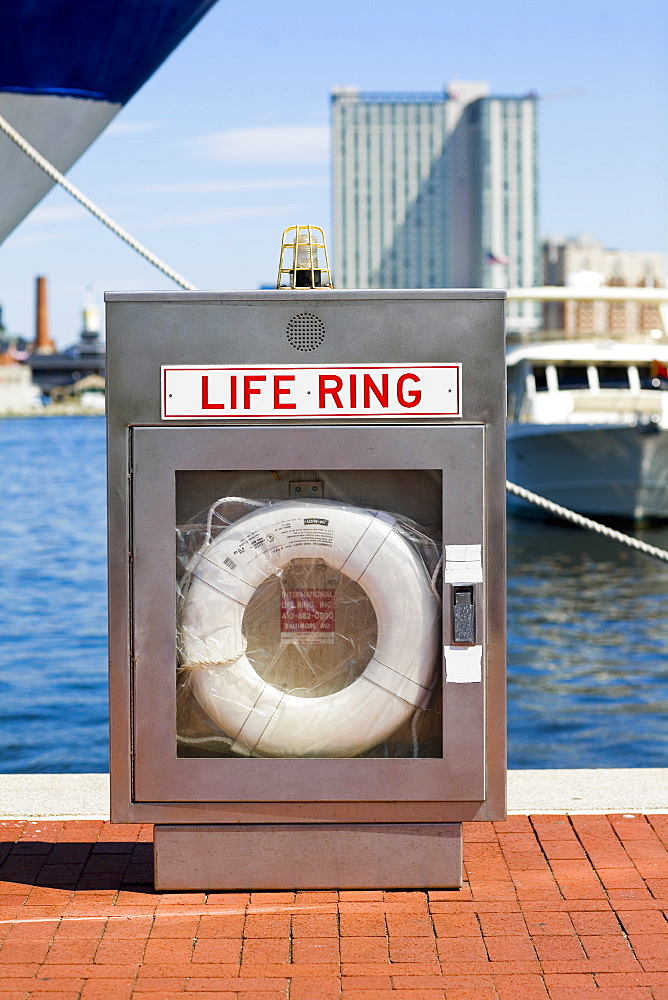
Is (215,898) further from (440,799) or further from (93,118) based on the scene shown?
(93,118)

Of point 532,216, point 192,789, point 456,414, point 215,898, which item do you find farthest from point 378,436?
point 532,216

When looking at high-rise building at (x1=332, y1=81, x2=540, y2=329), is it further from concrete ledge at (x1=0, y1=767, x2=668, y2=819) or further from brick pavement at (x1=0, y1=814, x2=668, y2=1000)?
brick pavement at (x1=0, y1=814, x2=668, y2=1000)

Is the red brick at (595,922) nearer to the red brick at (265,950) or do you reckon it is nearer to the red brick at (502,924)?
the red brick at (502,924)

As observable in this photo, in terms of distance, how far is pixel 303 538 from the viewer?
3217 millimetres

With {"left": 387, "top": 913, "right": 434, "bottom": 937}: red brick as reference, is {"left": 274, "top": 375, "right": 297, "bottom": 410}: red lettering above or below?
above

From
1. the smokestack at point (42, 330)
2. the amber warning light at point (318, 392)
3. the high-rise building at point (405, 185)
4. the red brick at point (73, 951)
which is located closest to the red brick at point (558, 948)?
the red brick at point (73, 951)

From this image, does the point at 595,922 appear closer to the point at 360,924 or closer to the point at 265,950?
the point at 360,924

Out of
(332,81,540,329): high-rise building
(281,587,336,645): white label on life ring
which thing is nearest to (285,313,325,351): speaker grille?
(281,587,336,645): white label on life ring

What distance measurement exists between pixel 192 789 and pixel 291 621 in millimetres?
511

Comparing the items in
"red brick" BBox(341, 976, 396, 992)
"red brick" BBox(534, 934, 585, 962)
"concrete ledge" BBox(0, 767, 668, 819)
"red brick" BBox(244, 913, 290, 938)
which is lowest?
"red brick" BBox(341, 976, 396, 992)

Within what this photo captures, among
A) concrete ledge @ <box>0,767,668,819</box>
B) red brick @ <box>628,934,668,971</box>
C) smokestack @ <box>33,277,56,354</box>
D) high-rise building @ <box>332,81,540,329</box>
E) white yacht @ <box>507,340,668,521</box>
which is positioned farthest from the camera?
high-rise building @ <box>332,81,540,329</box>

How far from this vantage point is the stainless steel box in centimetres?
314

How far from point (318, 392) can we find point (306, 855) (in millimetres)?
1227

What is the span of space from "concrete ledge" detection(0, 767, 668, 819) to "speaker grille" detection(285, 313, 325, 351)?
170 cm
